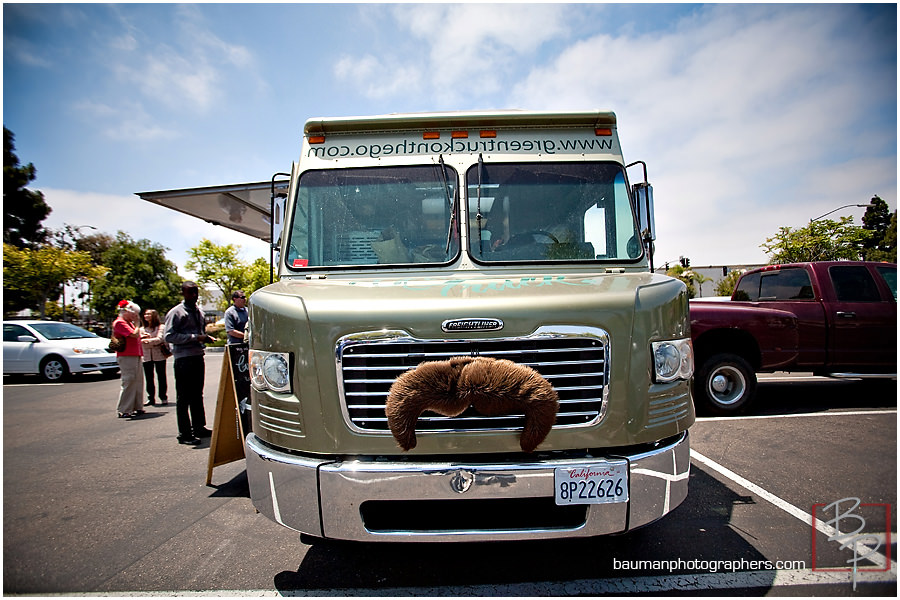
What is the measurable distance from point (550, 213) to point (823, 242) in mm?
31373

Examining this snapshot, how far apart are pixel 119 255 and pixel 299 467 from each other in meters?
45.2

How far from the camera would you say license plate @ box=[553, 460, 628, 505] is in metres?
2.29

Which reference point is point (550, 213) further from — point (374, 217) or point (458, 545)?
point (458, 545)

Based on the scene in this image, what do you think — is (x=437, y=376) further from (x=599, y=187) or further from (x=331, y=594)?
(x=599, y=187)

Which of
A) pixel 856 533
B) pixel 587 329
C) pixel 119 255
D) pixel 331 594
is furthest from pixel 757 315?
pixel 119 255

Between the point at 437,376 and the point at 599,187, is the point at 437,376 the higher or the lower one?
the lower one

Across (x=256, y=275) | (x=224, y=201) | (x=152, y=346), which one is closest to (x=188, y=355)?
(x=224, y=201)

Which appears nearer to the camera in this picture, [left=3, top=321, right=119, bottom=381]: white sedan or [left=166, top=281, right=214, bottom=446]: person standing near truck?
[left=166, top=281, right=214, bottom=446]: person standing near truck

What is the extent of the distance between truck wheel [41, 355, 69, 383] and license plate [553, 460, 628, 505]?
13.4m

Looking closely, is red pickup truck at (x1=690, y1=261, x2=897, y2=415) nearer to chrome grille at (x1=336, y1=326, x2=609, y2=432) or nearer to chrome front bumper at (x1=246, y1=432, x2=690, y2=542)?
chrome front bumper at (x1=246, y1=432, x2=690, y2=542)

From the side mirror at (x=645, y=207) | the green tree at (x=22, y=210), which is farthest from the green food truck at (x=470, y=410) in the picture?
the green tree at (x=22, y=210)

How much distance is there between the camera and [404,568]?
2.84 meters

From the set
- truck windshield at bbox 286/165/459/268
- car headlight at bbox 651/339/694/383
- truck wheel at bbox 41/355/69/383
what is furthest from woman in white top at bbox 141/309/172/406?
car headlight at bbox 651/339/694/383

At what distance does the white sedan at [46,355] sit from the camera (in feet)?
37.8
